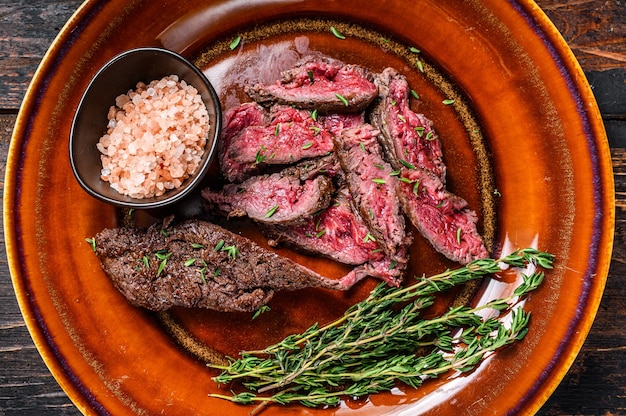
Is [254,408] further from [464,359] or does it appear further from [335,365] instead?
[464,359]

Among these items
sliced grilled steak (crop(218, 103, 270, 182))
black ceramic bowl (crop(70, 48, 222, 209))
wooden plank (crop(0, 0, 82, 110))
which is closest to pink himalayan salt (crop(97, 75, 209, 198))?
black ceramic bowl (crop(70, 48, 222, 209))

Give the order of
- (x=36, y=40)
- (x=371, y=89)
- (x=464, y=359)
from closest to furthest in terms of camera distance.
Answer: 1. (x=464, y=359)
2. (x=371, y=89)
3. (x=36, y=40)

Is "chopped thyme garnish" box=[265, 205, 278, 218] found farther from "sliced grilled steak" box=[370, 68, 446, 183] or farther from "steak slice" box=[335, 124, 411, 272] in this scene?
"sliced grilled steak" box=[370, 68, 446, 183]

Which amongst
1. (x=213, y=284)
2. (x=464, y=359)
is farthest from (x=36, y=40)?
(x=464, y=359)

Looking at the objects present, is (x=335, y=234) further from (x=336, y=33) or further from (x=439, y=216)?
(x=336, y=33)

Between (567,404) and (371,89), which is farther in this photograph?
(567,404)

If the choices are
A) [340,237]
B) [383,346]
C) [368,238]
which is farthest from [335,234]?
[383,346]

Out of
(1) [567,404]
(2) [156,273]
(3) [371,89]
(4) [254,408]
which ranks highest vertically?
(3) [371,89]
